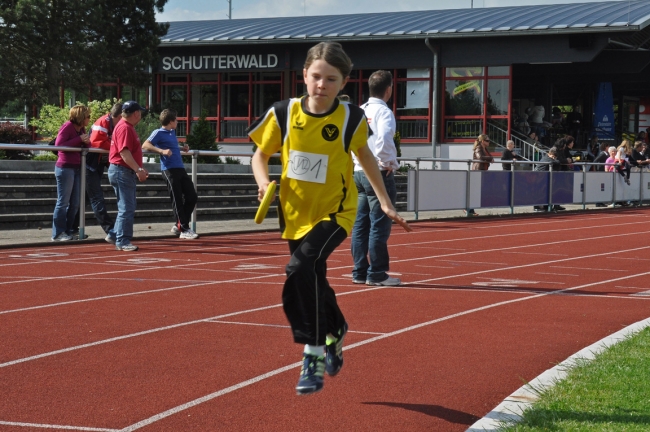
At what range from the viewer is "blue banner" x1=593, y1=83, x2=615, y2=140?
4784 cm

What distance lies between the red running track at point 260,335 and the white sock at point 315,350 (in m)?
0.26

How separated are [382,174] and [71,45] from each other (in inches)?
1323

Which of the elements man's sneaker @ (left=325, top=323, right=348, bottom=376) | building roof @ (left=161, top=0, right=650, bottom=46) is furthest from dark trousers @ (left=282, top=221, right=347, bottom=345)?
building roof @ (left=161, top=0, right=650, bottom=46)

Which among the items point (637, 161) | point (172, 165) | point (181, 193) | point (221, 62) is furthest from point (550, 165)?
point (221, 62)

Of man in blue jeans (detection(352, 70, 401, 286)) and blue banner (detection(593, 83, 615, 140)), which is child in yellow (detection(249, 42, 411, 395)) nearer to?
man in blue jeans (detection(352, 70, 401, 286))

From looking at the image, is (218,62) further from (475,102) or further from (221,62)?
(475,102)

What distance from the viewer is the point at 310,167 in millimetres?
5102

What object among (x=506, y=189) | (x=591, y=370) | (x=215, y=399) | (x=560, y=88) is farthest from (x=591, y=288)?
(x=560, y=88)

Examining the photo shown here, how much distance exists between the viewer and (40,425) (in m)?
4.57

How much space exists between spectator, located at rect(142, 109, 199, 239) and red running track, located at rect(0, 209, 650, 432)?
1333 millimetres

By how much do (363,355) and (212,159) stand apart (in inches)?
968

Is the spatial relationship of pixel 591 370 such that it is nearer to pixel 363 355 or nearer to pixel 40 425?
pixel 363 355

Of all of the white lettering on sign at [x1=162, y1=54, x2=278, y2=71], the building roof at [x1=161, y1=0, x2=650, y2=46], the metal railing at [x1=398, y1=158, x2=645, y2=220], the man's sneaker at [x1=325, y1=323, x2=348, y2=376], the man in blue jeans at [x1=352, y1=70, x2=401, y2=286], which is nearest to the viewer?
the man's sneaker at [x1=325, y1=323, x2=348, y2=376]

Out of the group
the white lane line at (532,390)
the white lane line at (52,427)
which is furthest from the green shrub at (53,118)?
the white lane line at (52,427)
